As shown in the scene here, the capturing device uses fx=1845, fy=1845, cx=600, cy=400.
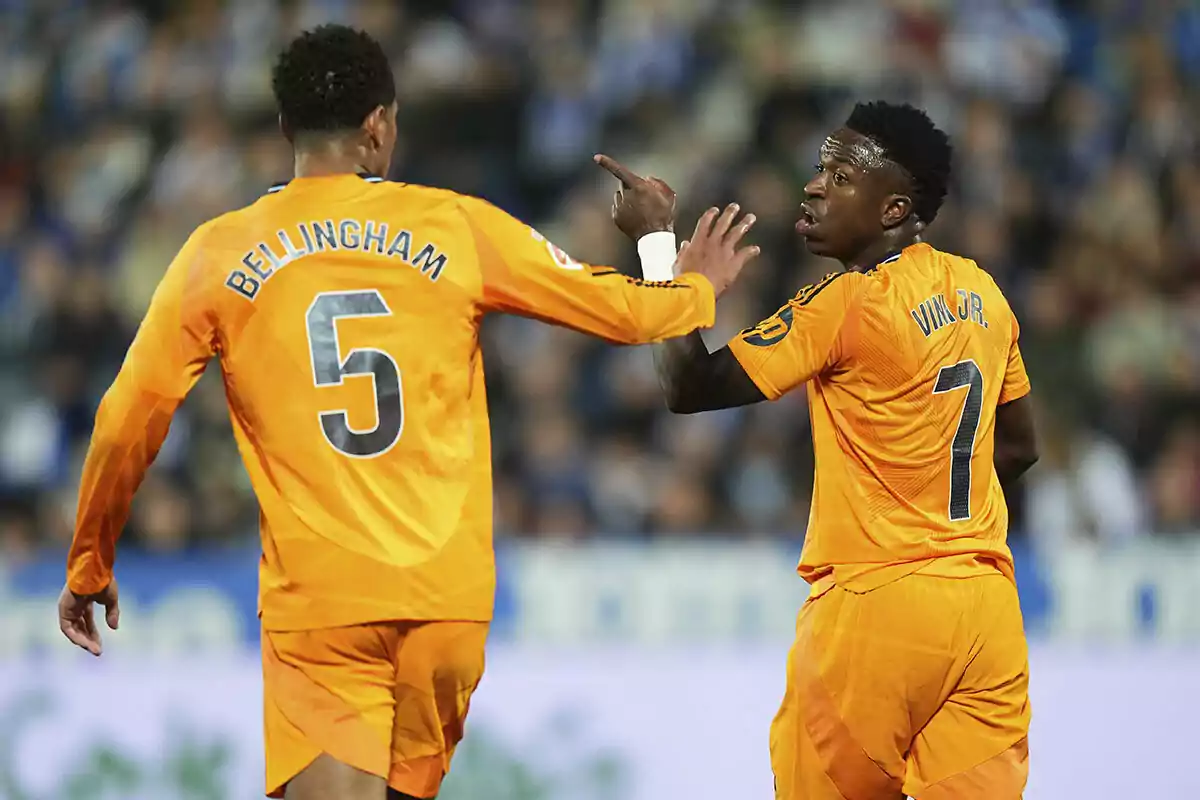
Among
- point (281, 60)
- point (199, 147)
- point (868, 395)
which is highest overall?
point (199, 147)

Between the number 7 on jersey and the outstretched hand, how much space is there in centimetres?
210

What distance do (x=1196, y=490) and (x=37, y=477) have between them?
19.4 ft

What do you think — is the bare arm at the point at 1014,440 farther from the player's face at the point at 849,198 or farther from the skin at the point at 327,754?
the skin at the point at 327,754

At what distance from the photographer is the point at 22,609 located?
7.71 metres

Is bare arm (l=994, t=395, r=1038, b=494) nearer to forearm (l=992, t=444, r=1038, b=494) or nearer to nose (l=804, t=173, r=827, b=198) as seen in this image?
forearm (l=992, t=444, r=1038, b=494)

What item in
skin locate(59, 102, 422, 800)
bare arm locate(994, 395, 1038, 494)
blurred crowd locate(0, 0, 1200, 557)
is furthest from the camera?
blurred crowd locate(0, 0, 1200, 557)

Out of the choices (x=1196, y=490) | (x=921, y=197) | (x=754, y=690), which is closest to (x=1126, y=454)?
(x=1196, y=490)

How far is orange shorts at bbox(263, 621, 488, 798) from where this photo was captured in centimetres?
409

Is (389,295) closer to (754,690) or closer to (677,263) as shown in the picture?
(677,263)

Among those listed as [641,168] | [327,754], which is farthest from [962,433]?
[641,168]

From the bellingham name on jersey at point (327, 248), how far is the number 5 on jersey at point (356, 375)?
0.48 feet

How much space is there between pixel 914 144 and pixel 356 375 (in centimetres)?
167

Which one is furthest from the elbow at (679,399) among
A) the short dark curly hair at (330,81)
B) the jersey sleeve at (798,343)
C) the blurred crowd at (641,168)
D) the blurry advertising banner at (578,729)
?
the blurred crowd at (641,168)

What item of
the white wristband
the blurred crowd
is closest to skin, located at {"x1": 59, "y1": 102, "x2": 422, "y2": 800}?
the white wristband
